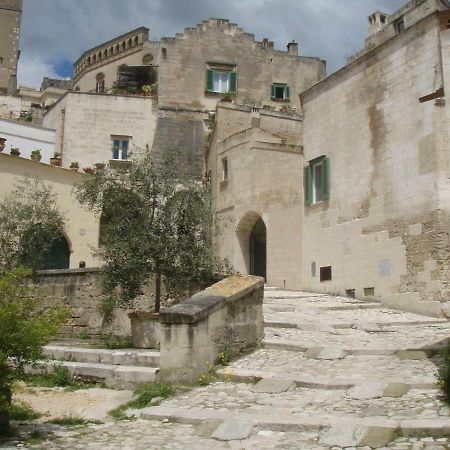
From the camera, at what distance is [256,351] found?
10055 millimetres

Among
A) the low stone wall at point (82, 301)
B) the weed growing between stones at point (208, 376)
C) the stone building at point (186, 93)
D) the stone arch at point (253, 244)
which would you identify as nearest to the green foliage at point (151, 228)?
the low stone wall at point (82, 301)

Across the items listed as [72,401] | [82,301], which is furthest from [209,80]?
[72,401]

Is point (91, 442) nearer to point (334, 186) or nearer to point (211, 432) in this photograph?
point (211, 432)

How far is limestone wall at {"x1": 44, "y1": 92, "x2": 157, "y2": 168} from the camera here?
29.9 meters

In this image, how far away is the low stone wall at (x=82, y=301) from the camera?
12.8 m

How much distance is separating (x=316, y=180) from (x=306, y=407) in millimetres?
13236

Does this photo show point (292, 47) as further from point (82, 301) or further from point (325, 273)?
point (82, 301)

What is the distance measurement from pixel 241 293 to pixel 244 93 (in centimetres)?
2566

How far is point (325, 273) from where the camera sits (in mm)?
18625

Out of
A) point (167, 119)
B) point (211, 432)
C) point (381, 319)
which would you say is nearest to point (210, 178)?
point (167, 119)

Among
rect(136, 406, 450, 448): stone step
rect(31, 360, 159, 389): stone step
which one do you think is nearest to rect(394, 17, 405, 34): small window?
rect(31, 360, 159, 389): stone step

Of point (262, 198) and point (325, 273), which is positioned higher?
point (262, 198)

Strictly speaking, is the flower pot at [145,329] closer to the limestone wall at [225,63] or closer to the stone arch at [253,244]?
the stone arch at [253,244]

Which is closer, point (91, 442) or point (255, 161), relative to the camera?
point (91, 442)
